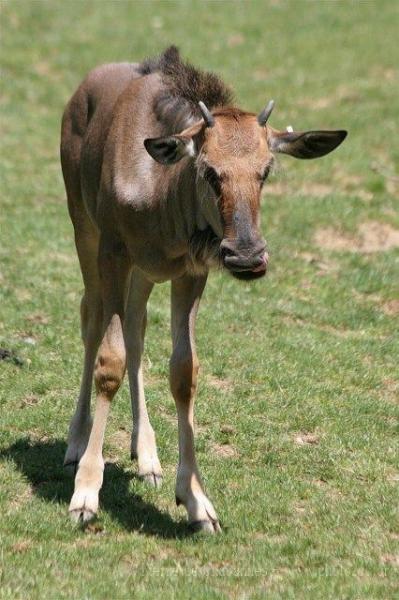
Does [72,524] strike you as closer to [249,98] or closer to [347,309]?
[347,309]

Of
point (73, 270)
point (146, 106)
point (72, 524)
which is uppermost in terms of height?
point (146, 106)

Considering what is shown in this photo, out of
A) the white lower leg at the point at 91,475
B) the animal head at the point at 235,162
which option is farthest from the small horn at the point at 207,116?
the white lower leg at the point at 91,475

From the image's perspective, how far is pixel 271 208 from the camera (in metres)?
14.4

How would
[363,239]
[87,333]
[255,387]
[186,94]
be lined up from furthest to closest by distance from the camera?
[363,239]
[255,387]
[87,333]
[186,94]

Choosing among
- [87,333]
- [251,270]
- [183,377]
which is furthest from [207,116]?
[87,333]

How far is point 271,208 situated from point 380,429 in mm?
5856

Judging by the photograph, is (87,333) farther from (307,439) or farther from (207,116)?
(207,116)

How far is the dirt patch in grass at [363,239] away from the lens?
13492mm

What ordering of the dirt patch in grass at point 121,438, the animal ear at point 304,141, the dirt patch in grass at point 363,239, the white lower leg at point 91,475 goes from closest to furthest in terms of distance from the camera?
the animal ear at point 304,141 < the white lower leg at point 91,475 < the dirt patch in grass at point 121,438 < the dirt patch in grass at point 363,239

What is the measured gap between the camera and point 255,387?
31.6ft

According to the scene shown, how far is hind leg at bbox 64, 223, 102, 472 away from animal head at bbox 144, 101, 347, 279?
1909 millimetres

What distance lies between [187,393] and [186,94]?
1850 millimetres

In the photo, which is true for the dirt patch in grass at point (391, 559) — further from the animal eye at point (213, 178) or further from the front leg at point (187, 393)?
the animal eye at point (213, 178)

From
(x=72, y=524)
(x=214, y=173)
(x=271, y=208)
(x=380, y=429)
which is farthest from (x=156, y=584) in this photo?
(x=271, y=208)
